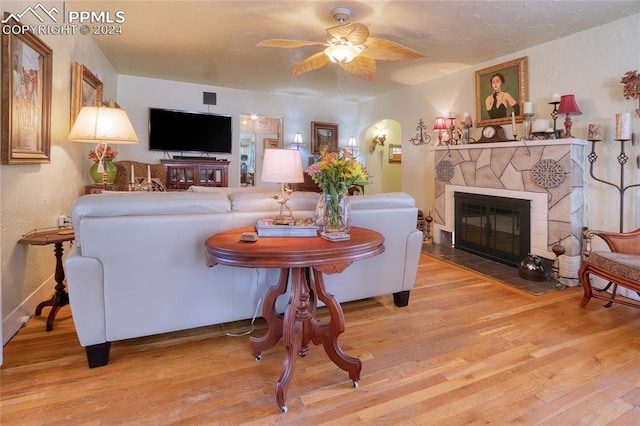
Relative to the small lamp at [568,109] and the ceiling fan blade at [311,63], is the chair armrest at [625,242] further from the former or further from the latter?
the ceiling fan blade at [311,63]

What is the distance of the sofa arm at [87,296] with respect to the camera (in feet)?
5.71

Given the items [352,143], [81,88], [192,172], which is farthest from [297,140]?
[81,88]

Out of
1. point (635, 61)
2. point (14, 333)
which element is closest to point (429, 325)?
point (14, 333)

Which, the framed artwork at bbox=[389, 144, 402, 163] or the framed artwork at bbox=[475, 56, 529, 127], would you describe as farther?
the framed artwork at bbox=[389, 144, 402, 163]

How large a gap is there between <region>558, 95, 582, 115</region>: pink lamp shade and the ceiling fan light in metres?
2.06

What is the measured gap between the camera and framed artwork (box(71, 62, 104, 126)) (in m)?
3.14

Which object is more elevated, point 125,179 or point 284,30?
point 284,30

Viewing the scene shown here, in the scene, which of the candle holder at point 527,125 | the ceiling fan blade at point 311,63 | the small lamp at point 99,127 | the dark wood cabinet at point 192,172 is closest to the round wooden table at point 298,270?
the small lamp at point 99,127

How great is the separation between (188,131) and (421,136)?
3852 mm

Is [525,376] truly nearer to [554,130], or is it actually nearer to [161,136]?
[554,130]

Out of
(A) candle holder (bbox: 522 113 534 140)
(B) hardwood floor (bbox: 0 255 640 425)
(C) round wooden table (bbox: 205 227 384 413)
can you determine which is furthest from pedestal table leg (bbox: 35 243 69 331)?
(A) candle holder (bbox: 522 113 534 140)

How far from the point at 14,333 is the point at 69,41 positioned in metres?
2.47

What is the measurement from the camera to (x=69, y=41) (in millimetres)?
3068

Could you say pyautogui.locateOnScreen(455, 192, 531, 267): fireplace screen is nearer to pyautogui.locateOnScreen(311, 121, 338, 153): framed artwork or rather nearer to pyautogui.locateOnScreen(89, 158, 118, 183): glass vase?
pyautogui.locateOnScreen(311, 121, 338, 153): framed artwork
